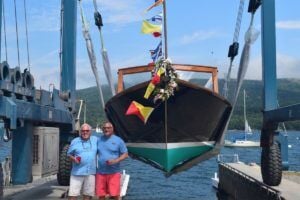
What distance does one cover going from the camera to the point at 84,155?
25.6ft

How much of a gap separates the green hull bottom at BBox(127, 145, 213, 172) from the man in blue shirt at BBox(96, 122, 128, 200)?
372 centimetres

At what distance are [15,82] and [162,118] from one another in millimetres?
4185

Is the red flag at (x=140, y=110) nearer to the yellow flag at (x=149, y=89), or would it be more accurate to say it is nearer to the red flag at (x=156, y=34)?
the yellow flag at (x=149, y=89)

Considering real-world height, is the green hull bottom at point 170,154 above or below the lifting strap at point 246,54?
below

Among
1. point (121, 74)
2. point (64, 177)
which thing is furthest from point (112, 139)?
point (121, 74)

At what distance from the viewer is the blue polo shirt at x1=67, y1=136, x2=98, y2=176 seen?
307 inches

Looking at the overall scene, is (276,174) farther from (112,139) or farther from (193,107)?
(112,139)

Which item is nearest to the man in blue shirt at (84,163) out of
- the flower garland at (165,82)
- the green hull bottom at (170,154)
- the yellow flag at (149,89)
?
the flower garland at (165,82)

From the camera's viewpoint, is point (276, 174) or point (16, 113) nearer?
point (16, 113)

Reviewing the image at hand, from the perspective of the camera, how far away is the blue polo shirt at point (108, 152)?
7.89 m

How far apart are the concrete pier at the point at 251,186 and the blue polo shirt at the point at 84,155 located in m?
5.04

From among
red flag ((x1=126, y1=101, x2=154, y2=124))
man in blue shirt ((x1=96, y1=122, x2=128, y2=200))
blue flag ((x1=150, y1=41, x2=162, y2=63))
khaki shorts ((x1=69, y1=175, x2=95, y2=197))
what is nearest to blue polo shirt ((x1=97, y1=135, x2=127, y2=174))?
man in blue shirt ((x1=96, y1=122, x2=128, y2=200))

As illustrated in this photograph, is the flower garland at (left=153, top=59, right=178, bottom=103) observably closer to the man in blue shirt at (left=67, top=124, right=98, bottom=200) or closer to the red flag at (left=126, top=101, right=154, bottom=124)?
the red flag at (left=126, top=101, right=154, bottom=124)

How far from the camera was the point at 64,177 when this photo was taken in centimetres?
1106
